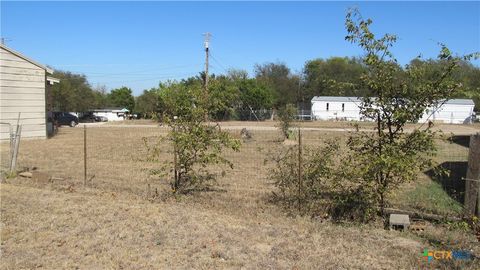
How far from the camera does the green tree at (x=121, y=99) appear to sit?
104m

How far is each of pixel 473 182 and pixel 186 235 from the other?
13.8ft

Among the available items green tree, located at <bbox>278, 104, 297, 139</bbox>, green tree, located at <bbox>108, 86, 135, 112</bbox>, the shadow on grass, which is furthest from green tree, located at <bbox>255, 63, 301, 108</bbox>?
the shadow on grass

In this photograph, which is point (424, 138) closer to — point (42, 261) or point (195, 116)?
point (195, 116)

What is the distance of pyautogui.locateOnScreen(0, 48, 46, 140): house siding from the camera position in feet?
72.8

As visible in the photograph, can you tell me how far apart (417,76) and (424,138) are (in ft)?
2.79

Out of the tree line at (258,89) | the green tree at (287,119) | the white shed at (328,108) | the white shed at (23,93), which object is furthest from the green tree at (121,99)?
the green tree at (287,119)

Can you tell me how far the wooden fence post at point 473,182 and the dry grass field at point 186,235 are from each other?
0.57 metres

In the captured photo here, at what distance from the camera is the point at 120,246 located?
224 inches

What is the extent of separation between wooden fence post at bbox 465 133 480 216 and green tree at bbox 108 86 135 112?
99938 mm

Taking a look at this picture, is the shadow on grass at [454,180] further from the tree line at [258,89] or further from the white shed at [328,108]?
the white shed at [328,108]

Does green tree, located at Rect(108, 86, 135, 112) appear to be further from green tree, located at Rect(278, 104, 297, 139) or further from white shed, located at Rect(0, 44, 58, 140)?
green tree, located at Rect(278, 104, 297, 139)

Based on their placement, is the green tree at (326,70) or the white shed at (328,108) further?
the green tree at (326,70)

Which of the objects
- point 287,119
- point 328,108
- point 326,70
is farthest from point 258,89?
point 287,119

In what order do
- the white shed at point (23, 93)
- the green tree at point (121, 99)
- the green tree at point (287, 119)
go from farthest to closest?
1. the green tree at point (121, 99)
2. the green tree at point (287, 119)
3. the white shed at point (23, 93)
